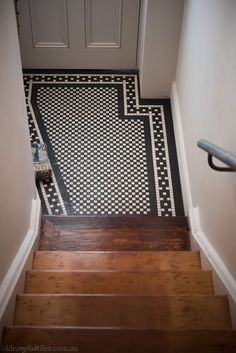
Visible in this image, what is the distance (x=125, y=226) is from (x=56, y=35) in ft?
6.89

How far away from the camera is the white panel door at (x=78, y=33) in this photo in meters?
3.93

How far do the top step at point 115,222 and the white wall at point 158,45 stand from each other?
1454 mm

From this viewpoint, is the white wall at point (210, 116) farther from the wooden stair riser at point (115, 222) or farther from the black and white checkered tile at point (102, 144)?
the black and white checkered tile at point (102, 144)

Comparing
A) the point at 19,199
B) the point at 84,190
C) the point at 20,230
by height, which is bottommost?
the point at 84,190

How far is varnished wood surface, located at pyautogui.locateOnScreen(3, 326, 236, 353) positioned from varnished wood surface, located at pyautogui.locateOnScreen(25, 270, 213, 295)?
17.3 inches

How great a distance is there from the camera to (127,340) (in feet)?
6.09

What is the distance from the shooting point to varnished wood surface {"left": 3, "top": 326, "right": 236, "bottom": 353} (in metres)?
1.83

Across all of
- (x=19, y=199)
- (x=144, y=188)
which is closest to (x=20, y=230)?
(x=19, y=199)

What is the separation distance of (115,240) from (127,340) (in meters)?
1.11

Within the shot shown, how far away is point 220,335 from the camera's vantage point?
1.86 meters

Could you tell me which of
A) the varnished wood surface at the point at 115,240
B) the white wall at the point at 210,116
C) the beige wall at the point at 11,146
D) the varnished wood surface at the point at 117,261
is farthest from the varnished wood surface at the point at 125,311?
the varnished wood surface at the point at 115,240

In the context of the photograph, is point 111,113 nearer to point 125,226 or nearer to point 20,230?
point 125,226

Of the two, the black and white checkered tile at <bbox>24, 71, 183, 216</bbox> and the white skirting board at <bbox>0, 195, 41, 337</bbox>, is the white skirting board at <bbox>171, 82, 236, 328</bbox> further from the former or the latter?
the white skirting board at <bbox>0, 195, 41, 337</bbox>

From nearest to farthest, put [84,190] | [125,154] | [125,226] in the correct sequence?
[125,226], [84,190], [125,154]
